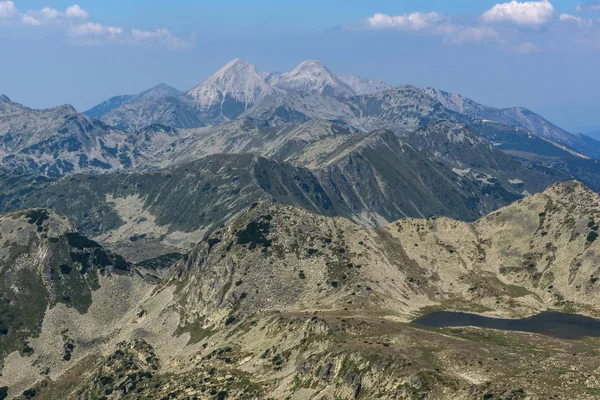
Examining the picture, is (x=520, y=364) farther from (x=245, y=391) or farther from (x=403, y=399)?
(x=245, y=391)

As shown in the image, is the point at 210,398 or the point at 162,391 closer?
the point at 210,398

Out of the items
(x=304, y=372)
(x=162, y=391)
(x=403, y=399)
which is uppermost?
(x=403, y=399)

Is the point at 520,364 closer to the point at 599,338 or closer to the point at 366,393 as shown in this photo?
the point at 366,393

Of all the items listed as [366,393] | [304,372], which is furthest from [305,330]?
[366,393]

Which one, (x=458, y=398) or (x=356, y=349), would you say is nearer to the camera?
(x=458, y=398)

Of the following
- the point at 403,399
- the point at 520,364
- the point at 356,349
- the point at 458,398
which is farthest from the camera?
the point at 356,349

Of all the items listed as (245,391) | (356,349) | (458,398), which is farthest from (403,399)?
(245,391)

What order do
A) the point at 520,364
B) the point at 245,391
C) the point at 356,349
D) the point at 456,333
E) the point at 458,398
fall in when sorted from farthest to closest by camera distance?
the point at 456,333 → the point at 245,391 → the point at 356,349 → the point at 520,364 → the point at 458,398

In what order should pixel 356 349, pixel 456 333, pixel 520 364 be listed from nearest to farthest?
pixel 520 364, pixel 356 349, pixel 456 333

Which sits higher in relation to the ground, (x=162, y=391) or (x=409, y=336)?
(x=409, y=336)
